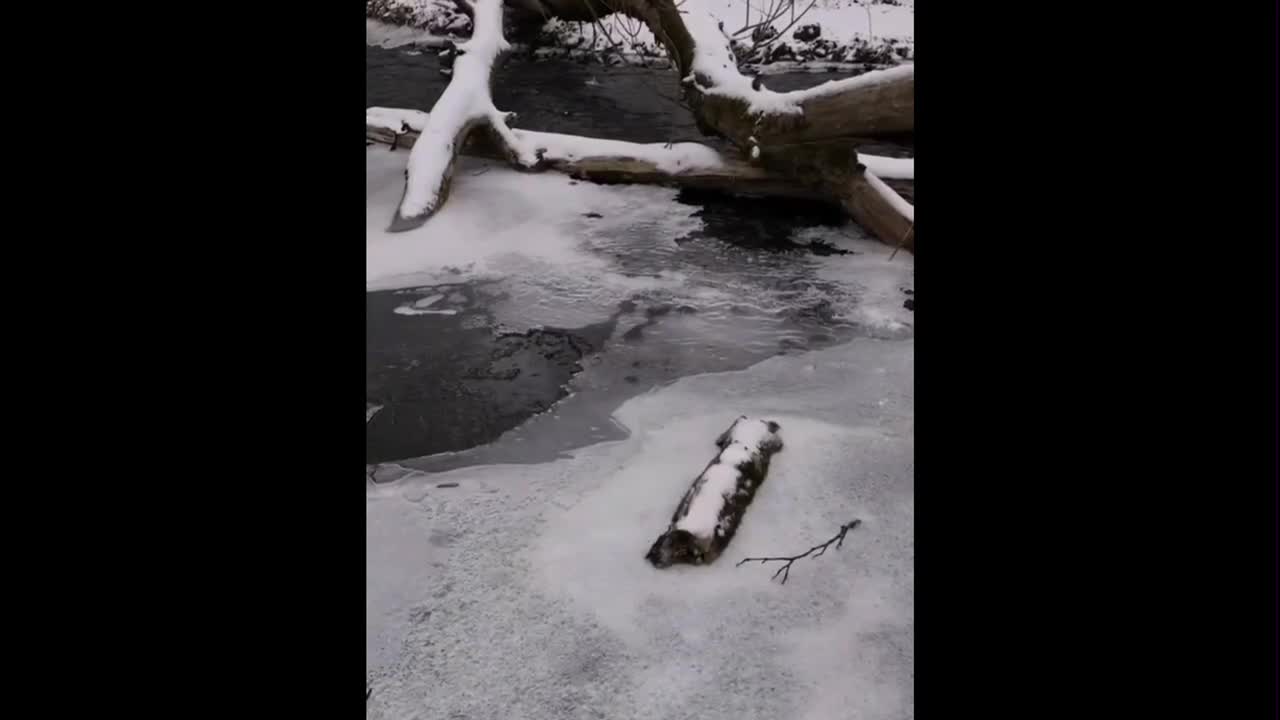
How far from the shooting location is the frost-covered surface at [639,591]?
1.97 m

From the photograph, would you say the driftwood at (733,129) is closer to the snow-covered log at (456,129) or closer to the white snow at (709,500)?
the snow-covered log at (456,129)

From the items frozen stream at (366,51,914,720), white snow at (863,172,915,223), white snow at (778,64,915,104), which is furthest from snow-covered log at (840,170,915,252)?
white snow at (778,64,915,104)

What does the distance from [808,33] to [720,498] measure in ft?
29.6

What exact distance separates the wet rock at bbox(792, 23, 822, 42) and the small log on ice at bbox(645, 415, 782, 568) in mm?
8460

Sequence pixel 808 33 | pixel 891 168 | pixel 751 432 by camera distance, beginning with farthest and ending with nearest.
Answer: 1. pixel 808 33
2. pixel 891 168
3. pixel 751 432

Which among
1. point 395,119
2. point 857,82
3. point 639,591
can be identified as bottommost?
point 639,591

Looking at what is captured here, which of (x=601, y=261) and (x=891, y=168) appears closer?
(x=601, y=261)

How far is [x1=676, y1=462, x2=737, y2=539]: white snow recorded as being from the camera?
2465mm

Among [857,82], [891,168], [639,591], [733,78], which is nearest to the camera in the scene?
[639,591]

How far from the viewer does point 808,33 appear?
10500mm

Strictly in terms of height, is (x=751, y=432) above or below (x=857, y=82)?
below

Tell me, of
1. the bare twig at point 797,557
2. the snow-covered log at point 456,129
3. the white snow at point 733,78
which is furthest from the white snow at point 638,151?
the bare twig at point 797,557

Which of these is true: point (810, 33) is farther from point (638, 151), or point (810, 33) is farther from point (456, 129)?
point (456, 129)

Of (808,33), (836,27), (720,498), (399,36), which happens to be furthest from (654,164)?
(399,36)
